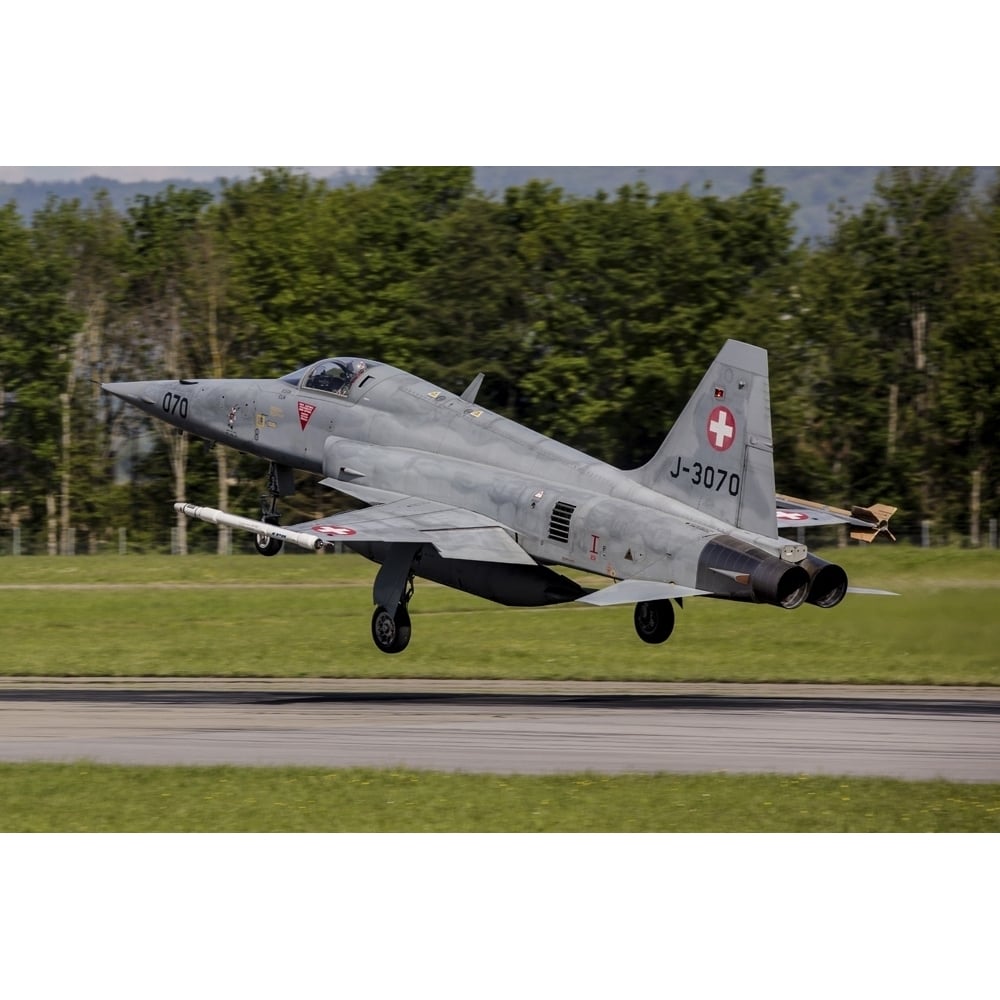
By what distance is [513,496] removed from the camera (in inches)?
1088

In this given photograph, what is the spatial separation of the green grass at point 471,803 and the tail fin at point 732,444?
16.7 ft

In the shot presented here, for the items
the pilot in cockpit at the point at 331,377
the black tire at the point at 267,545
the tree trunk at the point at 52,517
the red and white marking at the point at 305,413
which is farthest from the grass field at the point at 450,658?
the tree trunk at the point at 52,517

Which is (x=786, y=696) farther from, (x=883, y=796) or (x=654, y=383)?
(x=654, y=383)

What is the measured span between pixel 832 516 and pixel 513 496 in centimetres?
528

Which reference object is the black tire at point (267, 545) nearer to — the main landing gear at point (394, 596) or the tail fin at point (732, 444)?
the main landing gear at point (394, 596)

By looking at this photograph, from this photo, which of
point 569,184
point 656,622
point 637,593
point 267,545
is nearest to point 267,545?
point 267,545

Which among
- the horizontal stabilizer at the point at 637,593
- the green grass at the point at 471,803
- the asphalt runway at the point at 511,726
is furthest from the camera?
the horizontal stabilizer at the point at 637,593

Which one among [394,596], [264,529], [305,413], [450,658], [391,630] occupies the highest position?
[305,413]

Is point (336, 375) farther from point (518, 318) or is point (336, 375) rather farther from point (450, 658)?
point (518, 318)

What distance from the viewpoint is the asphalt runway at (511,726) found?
22.0 m

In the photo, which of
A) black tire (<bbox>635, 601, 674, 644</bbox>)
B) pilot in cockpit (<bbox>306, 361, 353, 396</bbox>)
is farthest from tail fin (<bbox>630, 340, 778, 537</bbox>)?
pilot in cockpit (<bbox>306, 361, 353, 396</bbox>)

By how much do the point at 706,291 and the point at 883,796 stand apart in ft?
118

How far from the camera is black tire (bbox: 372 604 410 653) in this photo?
93.9 ft

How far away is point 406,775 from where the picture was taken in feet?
68.7
